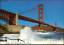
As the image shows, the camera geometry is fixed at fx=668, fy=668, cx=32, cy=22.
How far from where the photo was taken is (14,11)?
14664 mm

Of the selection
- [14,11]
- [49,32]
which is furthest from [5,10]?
[49,32]

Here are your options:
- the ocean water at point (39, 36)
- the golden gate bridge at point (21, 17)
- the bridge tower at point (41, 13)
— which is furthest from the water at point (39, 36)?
the bridge tower at point (41, 13)

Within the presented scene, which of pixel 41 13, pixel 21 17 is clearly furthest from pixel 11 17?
pixel 41 13

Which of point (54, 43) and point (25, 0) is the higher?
point (25, 0)

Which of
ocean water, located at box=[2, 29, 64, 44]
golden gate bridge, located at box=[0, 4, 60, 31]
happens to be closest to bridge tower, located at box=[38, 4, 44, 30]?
golden gate bridge, located at box=[0, 4, 60, 31]

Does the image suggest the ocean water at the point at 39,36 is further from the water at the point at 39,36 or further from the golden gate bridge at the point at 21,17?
the golden gate bridge at the point at 21,17

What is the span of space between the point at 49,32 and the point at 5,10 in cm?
108

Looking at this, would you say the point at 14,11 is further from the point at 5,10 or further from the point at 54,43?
the point at 54,43

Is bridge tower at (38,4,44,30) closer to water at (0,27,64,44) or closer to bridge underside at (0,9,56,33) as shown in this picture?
bridge underside at (0,9,56,33)

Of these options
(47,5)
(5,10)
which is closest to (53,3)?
(47,5)

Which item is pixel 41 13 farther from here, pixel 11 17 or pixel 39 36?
pixel 11 17

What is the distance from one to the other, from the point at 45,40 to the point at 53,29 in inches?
11.7

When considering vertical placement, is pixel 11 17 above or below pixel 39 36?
above

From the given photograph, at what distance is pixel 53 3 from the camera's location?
577 inches
